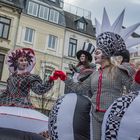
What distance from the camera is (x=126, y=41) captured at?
10.3ft

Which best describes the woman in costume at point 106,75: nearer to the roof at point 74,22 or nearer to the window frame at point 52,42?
the window frame at point 52,42

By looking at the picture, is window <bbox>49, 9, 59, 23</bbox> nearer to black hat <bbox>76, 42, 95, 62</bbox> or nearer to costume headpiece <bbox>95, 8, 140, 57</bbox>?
black hat <bbox>76, 42, 95, 62</bbox>

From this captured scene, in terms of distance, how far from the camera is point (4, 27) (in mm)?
19250

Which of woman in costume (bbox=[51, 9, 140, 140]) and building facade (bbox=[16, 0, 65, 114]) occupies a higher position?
building facade (bbox=[16, 0, 65, 114])

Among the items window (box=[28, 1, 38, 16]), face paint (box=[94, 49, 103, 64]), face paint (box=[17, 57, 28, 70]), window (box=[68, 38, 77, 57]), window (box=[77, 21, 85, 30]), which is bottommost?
face paint (box=[94, 49, 103, 64])

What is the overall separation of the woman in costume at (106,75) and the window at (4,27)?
1657 centimetres

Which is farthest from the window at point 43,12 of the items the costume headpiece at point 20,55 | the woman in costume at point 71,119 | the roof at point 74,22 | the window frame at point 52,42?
the woman in costume at point 71,119

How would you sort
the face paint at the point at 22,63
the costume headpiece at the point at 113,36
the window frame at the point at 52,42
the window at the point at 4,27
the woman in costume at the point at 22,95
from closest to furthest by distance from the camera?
the costume headpiece at the point at 113,36 < the woman in costume at the point at 22,95 < the face paint at the point at 22,63 < the window at the point at 4,27 < the window frame at the point at 52,42

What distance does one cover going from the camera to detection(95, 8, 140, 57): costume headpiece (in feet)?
9.71

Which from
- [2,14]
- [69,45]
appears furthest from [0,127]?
[69,45]

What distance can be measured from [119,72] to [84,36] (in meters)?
19.6

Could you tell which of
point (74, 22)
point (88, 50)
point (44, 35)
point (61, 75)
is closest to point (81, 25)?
point (74, 22)

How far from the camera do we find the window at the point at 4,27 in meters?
19.2

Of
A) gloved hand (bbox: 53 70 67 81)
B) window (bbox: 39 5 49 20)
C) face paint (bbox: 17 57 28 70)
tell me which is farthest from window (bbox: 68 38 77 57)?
gloved hand (bbox: 53 70 67 81)
